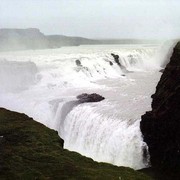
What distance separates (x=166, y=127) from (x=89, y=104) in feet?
29.5

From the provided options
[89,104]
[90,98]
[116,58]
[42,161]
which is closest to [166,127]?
[89,104]

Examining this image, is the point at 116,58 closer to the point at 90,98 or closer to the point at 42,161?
the point at 90,98

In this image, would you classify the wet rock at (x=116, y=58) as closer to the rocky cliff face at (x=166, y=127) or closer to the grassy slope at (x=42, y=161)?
the rocky cliff face at (x=166, y=127)

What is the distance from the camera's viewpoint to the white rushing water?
74.9 ft

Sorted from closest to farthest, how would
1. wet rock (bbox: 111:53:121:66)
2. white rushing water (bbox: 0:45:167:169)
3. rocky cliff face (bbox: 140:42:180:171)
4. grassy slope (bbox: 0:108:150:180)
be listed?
grassy slope (bbox: 0:108:150:180) < rocky cliff face (bbox: 140:42:180:171) < white rushing water (bbox: 0:45:167:169) < wet rock (bbox: 111:53:121:66)

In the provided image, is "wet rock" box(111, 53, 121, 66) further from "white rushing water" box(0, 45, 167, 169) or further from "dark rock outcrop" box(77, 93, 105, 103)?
"dark rock outcrop" box(77, 93, 105, 103)

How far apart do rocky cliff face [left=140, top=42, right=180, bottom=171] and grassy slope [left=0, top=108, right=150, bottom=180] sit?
25.3 ft

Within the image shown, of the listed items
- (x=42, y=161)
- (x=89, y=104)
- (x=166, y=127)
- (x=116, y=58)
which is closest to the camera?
(x=42, y=161)

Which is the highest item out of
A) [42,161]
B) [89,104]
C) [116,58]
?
[116,58]

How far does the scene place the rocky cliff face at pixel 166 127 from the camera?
20375 mm

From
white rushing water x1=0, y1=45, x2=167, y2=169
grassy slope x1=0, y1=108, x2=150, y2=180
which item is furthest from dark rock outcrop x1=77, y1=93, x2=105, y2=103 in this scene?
grassy slope x1=0, y1=108, x2=150, y2=180

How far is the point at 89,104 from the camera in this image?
29062 millimetres

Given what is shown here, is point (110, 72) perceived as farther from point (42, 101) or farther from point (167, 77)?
point (167, 77)

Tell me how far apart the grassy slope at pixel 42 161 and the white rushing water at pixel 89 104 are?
26.5 ft
